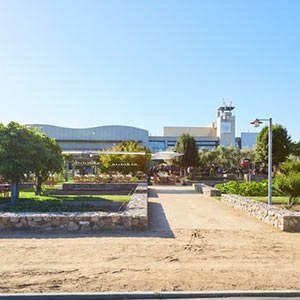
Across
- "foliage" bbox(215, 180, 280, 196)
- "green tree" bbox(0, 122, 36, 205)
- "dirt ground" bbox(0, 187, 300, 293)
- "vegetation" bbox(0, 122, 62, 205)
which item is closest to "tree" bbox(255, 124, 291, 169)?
"foliage" bbox(215, 180, 280, 196)

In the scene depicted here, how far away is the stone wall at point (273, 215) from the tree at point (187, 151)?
24.2m

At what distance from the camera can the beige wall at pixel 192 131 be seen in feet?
291

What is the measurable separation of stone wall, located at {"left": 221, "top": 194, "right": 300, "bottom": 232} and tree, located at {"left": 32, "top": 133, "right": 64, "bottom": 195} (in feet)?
24.8

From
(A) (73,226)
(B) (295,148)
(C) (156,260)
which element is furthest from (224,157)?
(C) (156,260)

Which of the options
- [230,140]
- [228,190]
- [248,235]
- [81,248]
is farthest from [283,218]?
[230,140]

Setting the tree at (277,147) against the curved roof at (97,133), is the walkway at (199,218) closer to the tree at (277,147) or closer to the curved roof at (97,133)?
the tree at (277,147)

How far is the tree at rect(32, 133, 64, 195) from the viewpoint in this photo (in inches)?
562

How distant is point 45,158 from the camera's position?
14578 millimetres

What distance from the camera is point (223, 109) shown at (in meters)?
94.2

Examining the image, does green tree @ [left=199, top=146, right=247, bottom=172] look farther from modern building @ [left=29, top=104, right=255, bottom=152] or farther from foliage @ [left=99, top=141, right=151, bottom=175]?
modern building @ [left=29, top=104, right=255, bottom=152]

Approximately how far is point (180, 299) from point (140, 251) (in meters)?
2.34

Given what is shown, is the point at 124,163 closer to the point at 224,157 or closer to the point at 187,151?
the point at 187,151

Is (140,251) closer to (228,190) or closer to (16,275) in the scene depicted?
(16,275)

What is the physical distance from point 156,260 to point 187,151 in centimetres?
3167
